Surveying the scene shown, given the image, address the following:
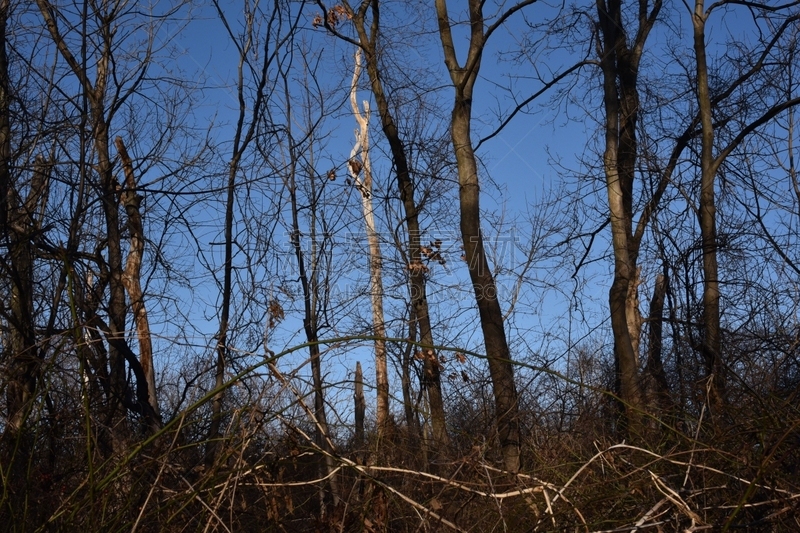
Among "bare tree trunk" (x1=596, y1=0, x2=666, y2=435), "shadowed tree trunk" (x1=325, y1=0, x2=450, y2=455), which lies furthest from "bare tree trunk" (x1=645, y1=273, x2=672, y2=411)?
"shadowed tree trunk" (x1=325, y1=0, x2=450, y2=455)

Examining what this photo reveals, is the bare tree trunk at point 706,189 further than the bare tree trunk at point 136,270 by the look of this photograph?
Yes

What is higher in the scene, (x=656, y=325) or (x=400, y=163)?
(x=400, y=163)

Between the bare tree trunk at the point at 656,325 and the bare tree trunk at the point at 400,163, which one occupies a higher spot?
the bare tree trunk at the point at 400,163

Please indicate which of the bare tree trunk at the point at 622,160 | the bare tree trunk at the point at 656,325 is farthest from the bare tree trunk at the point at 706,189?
the bare tree trunk at the point at 656,325

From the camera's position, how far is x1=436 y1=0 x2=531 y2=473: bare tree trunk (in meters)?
7.99

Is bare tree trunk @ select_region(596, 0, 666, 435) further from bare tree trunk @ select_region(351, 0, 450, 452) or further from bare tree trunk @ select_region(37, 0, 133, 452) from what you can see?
bare tree trunk @ select_region(37, 0, 133, 452)

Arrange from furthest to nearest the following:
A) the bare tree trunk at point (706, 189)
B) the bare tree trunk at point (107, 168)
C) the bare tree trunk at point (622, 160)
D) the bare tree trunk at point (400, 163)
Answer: the bare tree trunk at point (400, 163), the bare tree trunk at point (622, 160), the bare tree trunk at point (706, 189), the bare tree trunk at point (107, 168)

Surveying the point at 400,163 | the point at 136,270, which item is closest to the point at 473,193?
the point at 400,163

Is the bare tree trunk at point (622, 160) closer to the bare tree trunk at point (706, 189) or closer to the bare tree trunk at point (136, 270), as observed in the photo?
the bare tree trunk at point (706, 189)

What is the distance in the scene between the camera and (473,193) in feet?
28.0

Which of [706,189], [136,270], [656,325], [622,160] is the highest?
[622,160]

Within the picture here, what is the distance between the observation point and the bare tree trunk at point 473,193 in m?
7.99

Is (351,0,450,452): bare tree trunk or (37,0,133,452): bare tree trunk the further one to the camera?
(351,0,450,452): bare tree trunk

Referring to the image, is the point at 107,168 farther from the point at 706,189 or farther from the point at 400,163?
the point at 706,189
